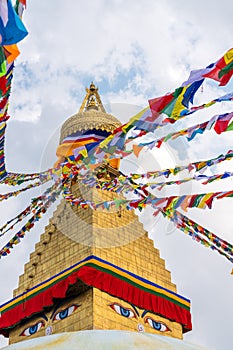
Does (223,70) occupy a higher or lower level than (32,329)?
lower

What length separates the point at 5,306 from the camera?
12352 mm

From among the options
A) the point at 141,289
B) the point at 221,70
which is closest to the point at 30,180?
the point at 141,289

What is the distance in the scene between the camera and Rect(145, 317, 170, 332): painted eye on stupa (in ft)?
38.0

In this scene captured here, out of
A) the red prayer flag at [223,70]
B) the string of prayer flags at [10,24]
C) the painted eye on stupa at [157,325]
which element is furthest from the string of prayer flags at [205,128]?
the painted eye on stupa at [157,325]

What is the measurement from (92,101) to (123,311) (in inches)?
268

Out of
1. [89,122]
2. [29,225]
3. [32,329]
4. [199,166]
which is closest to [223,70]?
[199,166]

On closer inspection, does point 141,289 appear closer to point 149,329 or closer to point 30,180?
point 149,329

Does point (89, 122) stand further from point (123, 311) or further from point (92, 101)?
point (123, 311)

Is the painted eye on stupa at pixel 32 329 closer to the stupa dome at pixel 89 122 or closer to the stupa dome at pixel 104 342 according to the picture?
the stupa dome at pixel 104 342

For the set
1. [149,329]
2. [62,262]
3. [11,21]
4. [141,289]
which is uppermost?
[62,262]

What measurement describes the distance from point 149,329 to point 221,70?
668 cm

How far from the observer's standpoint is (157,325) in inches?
460

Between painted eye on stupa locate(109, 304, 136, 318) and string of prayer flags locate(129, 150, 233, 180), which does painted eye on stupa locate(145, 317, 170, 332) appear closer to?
painted eye on stupa locate(109, 304, 136, 318)

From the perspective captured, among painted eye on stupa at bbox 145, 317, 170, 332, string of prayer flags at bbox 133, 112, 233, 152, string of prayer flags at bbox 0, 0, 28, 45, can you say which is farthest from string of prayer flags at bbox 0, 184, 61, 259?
string of prayer flags at bbox 0, 0, 28, 45
